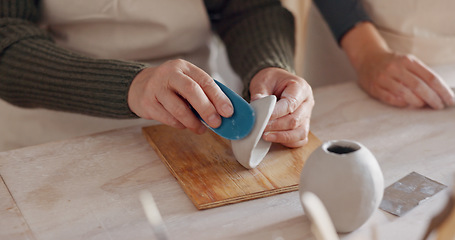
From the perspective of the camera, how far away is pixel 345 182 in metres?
0.54

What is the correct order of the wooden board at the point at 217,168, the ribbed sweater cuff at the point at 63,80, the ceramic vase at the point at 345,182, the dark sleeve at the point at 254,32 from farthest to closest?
1. the dark sleeve at the point at 254,32
2. the ribbed sweater cuff at the point at 63,80
3. the wooden board at the point at 217,168
4. the ceramic vase at the point at 345,182

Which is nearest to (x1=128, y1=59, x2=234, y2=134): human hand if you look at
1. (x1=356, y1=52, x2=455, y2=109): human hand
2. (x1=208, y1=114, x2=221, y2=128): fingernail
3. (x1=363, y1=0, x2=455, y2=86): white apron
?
(x1=208, y1=114, x2=221, y2=128): fingernail

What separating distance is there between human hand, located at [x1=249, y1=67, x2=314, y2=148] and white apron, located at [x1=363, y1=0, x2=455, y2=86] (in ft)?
1.26

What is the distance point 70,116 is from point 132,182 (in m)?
0.41

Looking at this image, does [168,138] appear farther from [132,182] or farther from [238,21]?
[238,21]

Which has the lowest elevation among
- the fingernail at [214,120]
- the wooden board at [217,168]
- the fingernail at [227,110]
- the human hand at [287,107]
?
the wooden board at [217,168]

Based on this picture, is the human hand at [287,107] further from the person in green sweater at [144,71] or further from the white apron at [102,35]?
the white apron at [102,35]

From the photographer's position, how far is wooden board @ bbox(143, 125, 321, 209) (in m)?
0.66

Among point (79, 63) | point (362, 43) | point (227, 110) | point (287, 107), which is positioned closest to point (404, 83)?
point (362, 43)

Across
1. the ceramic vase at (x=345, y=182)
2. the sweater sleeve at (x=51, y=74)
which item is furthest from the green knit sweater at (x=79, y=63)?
the ceramic vase at (x=345, y=182)

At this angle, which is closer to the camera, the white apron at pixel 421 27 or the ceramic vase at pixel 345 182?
the ceramic vase at pixel 345 182

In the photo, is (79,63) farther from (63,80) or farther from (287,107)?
(287,107)

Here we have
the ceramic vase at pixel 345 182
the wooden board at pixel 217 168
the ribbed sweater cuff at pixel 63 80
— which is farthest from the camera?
the ribbed sweater cuff at pixel 63 80

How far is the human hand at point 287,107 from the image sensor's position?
2.47 ft
